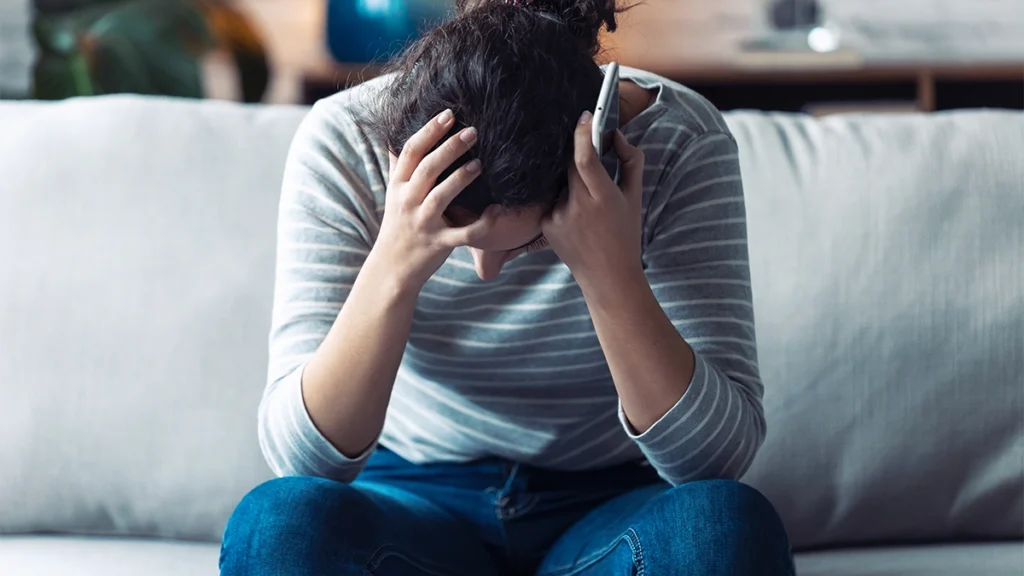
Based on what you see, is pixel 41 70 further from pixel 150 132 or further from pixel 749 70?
pixel 749 70

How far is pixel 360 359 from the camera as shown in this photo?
89 centimetres

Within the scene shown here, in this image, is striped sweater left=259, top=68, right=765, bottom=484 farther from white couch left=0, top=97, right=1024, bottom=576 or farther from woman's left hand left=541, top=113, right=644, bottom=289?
white couch left=0, top=97, right=1024, bottom=576

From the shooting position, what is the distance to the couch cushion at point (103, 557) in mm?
1069

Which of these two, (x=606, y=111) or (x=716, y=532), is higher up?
(x=606, y=111)

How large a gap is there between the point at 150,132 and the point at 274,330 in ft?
1.30

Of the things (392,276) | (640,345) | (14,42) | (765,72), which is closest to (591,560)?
(640,345)

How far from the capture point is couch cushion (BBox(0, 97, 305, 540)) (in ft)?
3.81

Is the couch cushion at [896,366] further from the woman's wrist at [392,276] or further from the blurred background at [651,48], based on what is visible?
the blurred background at [651,48]

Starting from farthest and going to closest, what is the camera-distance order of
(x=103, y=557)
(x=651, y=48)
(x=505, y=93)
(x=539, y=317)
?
1. (x=651, y=48)
2. (x=103, y=557)
3. (x=539, y=317)
4. (x=505, y=93)

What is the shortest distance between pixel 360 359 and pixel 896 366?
2.02 feet

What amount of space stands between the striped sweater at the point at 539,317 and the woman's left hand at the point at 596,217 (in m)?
0.11

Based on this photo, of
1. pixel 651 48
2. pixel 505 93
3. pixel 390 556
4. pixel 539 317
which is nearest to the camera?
pixel 505 93

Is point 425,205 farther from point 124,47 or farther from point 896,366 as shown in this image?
point 124,47

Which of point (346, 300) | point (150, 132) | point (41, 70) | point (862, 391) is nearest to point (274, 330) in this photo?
point (346, 300)
